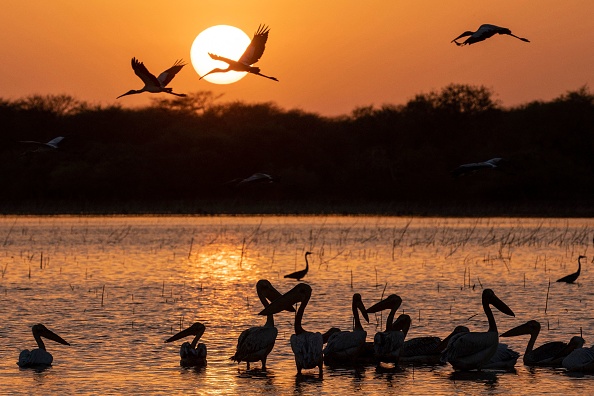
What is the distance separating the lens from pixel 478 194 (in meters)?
54.4

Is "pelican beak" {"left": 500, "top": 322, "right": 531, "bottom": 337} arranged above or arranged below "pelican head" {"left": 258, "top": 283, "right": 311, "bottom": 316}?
below

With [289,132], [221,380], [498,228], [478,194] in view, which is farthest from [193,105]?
[221,380]

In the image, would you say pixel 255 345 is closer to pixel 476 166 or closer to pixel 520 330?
pixel 520 330

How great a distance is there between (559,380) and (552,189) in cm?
4180

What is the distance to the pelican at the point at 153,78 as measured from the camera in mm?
14352

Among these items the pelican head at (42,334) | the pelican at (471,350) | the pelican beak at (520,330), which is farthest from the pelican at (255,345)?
the pelican beak at (520,330)

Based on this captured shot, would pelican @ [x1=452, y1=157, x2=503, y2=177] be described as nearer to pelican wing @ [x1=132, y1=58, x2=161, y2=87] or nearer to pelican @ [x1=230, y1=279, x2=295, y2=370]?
pelican @ [x1=230, y1=279, x2=295, y2=370]

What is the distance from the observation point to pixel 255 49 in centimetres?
1452

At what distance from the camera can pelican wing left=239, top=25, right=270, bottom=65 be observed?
1430 cm

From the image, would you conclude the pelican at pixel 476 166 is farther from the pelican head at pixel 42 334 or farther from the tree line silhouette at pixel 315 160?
the tree line silhouette at pixel 315 160

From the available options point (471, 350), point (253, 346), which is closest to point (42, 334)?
point (253, 346)

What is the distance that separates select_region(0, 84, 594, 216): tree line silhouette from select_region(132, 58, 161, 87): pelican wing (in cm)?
3239

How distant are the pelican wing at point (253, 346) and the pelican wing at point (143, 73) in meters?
4.01

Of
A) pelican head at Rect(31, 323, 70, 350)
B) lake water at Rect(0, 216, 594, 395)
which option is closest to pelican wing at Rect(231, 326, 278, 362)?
lake water at Rect(0, 216, 594, 395)
